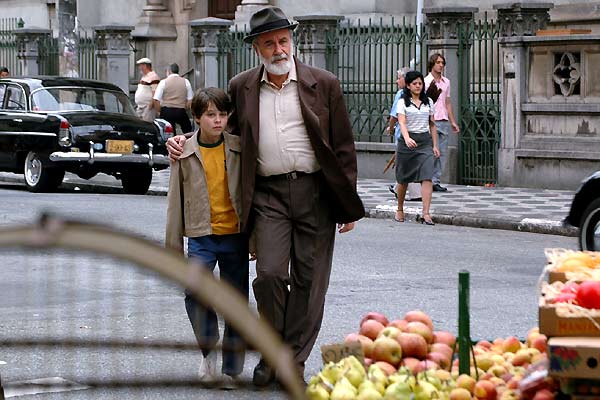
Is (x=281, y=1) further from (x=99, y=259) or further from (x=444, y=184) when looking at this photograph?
(x=99, y=259)

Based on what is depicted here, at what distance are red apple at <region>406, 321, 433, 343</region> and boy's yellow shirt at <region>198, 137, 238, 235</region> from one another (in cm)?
132

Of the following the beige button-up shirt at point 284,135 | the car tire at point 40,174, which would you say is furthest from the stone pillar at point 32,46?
the beige button-up shirt at point 284,135

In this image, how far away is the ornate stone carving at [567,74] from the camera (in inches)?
759

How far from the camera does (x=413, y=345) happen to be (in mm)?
5734

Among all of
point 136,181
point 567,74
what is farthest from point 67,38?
point 567,74

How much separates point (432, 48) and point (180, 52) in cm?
1288

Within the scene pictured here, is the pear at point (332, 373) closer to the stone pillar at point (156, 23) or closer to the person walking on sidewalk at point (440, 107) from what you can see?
the person walking on sidewalk at point (440, 107)

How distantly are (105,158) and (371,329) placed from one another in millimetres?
14836

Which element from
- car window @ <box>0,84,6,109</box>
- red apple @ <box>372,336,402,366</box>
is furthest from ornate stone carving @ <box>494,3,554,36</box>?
red apple @ <box>372,336,402,366</box>

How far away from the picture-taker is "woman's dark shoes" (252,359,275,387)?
236cm

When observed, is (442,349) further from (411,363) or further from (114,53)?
(114,53)

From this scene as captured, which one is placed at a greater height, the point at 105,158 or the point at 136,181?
the point at 105,158

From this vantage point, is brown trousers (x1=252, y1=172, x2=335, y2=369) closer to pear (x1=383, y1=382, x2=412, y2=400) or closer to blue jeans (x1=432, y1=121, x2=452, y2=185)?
pear (x1=383, y1=382, x2=412, y2=400)

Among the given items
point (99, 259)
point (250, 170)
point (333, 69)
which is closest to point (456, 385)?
point (250, 170)
